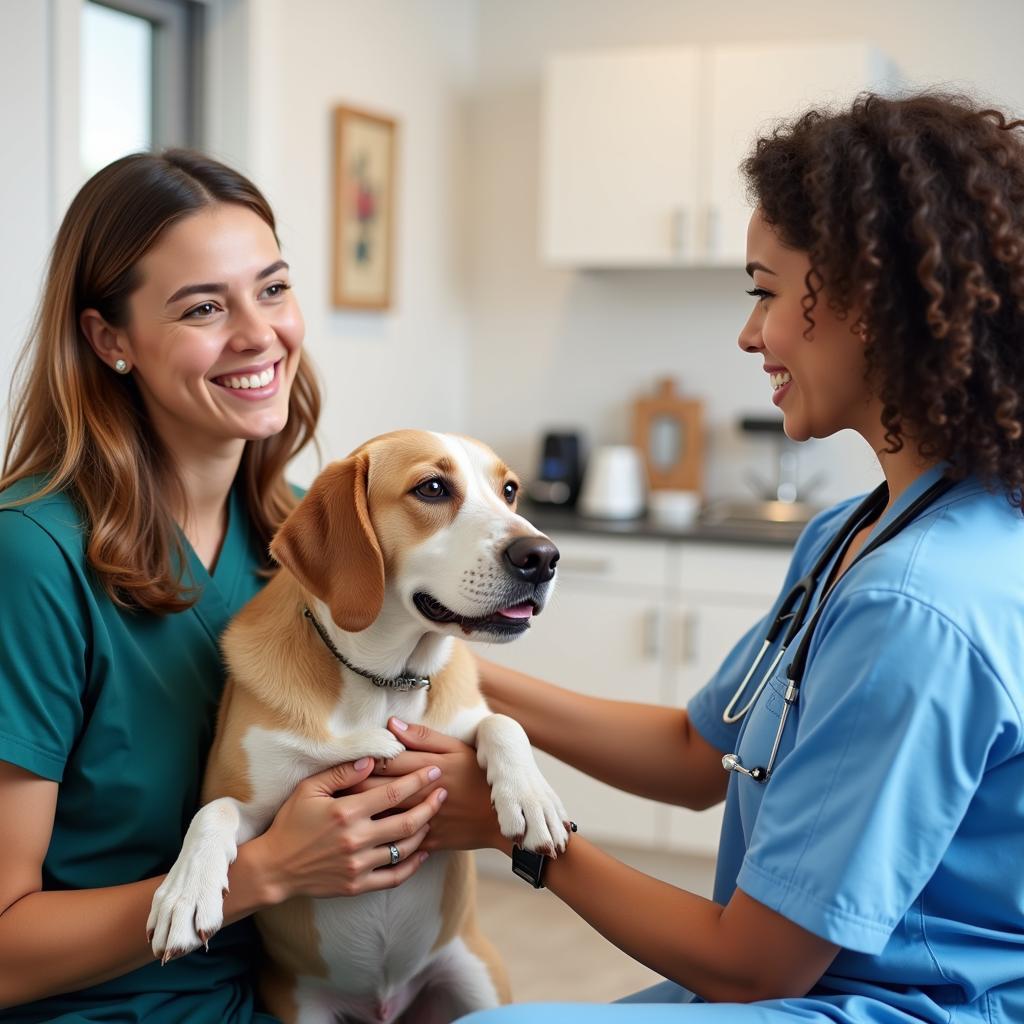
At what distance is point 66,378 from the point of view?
150cm

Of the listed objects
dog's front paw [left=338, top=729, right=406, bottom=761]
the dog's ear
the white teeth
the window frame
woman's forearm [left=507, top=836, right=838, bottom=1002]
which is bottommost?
woman's forearm [left=507, top=836, right=838, bottom=1002]

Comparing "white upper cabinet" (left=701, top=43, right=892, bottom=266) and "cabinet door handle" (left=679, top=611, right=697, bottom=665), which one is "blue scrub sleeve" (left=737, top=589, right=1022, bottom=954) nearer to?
"cabinet door handle" (left=679, top=611, right=697, bottom=665)

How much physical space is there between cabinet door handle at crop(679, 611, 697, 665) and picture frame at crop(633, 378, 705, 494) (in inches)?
25.3

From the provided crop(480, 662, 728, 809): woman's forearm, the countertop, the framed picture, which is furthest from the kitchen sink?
crop(480, 662, 728, 809): woman's forearm

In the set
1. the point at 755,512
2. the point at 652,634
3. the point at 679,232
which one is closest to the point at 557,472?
the point at 755,512

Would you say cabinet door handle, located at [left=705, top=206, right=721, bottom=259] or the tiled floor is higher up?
cabinet door handle, located at [left=705, top=206, right=721, bottom=259]

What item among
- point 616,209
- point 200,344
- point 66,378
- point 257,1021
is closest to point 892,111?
point 200,344

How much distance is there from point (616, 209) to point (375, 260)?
72 centimetres

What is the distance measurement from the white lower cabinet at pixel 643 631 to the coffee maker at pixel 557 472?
38 cm

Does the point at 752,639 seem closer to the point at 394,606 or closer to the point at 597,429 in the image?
the point at 394,606

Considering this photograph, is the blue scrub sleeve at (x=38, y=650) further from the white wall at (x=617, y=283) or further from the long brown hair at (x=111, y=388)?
the white wall at (x=617, y=283)

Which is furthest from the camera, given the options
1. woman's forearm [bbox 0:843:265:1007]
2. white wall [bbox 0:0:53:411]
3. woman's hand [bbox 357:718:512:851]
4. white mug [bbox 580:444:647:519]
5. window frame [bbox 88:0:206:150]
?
white mug [bbox 580:444:647:519]

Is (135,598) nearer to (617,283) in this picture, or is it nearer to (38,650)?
(38,650)

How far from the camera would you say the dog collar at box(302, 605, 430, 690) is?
1440 mm
